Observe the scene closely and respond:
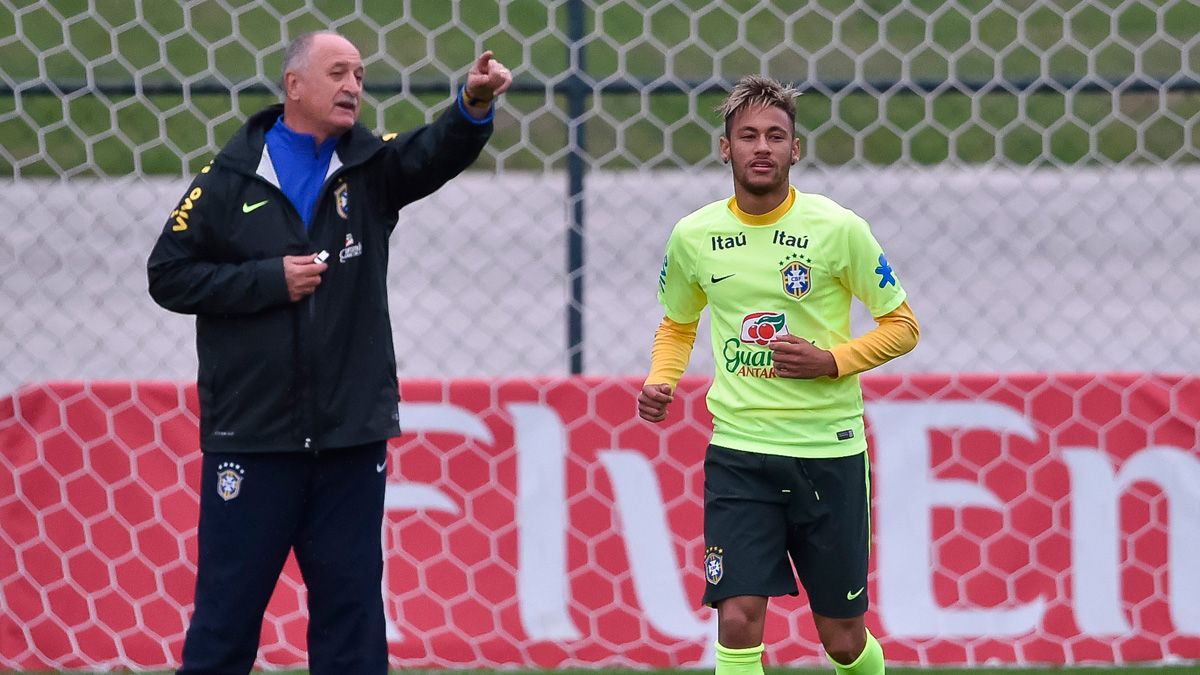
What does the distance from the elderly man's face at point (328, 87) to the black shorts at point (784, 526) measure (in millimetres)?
1109

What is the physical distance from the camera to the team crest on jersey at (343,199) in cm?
343

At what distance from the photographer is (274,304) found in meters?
3.32

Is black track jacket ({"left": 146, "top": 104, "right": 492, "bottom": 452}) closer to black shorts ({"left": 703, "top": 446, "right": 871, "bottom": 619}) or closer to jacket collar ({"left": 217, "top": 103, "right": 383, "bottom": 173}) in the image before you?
jacket collar ({"left": 217, "top": 103, "right": 383, "bottom": 173})

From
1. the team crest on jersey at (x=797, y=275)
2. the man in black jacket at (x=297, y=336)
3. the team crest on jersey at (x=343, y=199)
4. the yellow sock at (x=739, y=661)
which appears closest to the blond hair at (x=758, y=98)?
the team crest on jersey at (x=797, y=275)

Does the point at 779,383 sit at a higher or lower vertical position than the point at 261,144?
lower

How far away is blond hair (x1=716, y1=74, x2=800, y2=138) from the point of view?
3.47 m

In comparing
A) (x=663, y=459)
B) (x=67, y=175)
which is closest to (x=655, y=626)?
(x=663, y=459)

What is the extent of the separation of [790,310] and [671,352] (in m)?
0.34

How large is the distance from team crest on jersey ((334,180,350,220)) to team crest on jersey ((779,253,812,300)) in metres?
0.96

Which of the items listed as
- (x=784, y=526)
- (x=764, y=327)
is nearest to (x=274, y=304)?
(x=764, y=327)

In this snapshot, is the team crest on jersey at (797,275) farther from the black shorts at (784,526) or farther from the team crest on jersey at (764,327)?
the black shorts at (784,526)

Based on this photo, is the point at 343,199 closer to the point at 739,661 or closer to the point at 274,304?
the point at 274,304

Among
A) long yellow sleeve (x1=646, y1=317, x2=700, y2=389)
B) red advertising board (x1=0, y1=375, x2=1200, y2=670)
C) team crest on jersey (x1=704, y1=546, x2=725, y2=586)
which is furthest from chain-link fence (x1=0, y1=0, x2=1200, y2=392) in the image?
team crest on jersey (x1=704, y1=546, x2=725, y2=586)

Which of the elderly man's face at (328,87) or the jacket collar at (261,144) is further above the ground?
the elderly man's face at (328,87)
